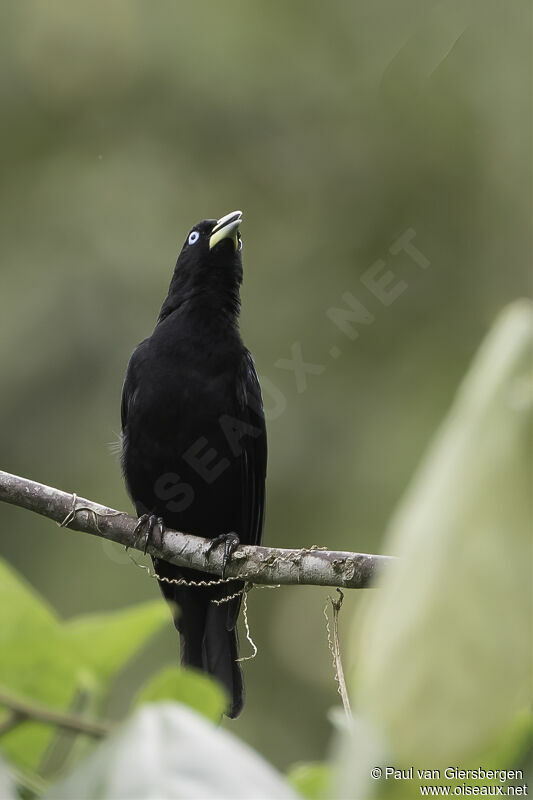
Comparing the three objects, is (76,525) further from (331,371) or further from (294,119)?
(294,119)

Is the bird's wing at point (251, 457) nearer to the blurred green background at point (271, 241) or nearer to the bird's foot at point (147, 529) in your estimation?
the bird's foot at point (147, 529)

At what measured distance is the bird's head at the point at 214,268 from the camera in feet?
13.9

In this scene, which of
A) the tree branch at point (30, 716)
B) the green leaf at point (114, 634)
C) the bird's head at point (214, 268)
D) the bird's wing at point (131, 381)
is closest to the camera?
the tree branch at point (30, 716)

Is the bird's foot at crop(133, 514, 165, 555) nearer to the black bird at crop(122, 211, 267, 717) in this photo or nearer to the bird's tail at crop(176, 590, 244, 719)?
the black bird at crop(122, 211, 267, 717)

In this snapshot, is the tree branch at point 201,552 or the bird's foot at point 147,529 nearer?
the tree branch at point 201,552

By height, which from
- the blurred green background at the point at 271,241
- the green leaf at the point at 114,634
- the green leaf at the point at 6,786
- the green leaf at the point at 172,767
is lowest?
the blurred green background at the point at 271,241

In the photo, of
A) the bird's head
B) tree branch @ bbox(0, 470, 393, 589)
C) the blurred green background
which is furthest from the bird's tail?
the blurred green background

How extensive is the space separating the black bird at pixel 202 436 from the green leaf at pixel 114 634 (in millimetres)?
3029

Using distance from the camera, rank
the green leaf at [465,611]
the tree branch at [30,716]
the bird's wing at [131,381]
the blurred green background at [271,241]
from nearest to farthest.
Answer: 1. the green leaf at [465,611]
2. the tree branch at [30,716]
3. the bird's wing at [131,381]
4. the blurred green background at [271,241]

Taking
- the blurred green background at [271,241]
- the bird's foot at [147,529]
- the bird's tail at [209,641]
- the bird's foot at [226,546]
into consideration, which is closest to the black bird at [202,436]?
the bird's tail at [209,641]

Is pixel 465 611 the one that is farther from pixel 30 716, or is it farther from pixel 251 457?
pixel 251 457

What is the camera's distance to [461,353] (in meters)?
7.52

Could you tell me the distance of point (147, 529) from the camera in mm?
3447

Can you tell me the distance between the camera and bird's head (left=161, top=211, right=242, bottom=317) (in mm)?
4246
